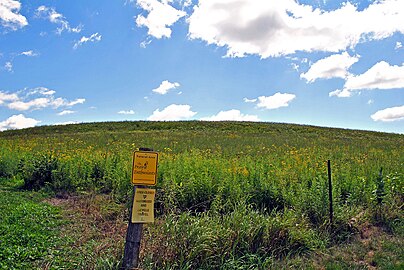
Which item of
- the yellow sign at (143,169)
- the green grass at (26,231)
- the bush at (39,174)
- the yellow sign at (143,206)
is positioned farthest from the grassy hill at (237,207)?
the green grass at (26,231)

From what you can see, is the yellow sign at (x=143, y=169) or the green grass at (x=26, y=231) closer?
the yellow sign at (x=143, y=169)

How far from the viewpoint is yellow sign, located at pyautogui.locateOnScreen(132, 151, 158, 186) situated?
416cm

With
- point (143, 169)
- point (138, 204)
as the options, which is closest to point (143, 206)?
point (138, 204)

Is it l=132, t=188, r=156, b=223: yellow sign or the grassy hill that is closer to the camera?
l=132, t=188, r=156, b=223: yellow sign

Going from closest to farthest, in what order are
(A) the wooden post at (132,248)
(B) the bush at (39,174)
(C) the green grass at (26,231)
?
(A) the wooden post at (132,248) < (C) the green grass at (26,231) < (B) the bush at (39,174)

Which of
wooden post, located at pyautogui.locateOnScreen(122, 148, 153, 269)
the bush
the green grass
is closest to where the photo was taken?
wooden post, located at pyautogui.locateOnScreen(122, 148, 153, 269)

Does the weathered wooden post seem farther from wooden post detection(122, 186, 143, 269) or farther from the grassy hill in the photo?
the grassy hill

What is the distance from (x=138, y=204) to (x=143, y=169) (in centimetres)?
40

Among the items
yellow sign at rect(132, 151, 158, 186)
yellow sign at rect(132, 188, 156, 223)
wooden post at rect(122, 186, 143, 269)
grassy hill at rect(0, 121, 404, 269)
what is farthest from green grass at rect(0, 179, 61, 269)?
yellow sign at rect(132, 151, 158, 186)

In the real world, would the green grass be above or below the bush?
below

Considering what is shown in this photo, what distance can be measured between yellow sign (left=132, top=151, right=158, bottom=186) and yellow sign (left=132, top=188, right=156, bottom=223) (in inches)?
4.2

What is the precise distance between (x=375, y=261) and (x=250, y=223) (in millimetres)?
1800

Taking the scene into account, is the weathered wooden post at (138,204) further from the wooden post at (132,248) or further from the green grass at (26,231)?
the green grass at (26,231)

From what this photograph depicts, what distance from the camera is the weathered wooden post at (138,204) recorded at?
13.5 ft
